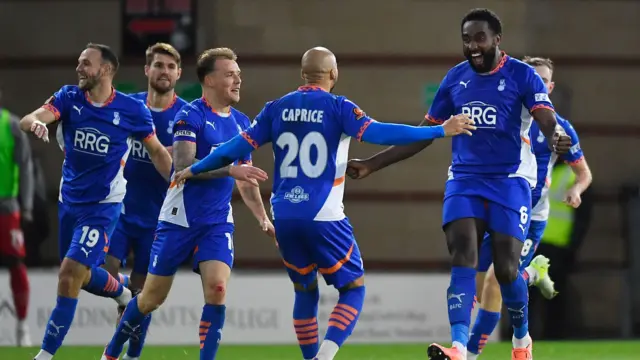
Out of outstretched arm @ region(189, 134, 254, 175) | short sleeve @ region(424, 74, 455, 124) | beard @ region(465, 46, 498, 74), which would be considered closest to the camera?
outstretched arm @ region(189, 134, 254, 175)

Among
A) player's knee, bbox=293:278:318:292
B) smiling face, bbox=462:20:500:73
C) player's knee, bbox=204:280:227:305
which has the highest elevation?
smiling face, bbox=462:20:500:73

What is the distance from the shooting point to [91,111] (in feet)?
29.6

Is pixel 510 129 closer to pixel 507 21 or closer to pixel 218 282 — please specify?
pixel 218 282

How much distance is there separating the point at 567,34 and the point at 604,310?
3102mm

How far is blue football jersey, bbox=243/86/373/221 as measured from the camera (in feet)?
24.3

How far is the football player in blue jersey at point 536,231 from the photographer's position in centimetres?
903

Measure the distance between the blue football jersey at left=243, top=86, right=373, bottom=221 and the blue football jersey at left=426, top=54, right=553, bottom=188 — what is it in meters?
0.97

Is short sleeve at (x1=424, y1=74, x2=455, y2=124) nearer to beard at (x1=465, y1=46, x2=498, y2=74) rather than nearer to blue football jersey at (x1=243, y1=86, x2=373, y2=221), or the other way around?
beard at (x1=465, y1=46, x2=498, y2=74)

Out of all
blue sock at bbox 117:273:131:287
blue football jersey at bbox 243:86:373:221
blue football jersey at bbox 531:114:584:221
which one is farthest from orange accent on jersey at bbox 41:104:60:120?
blue football jersey at bbox 531:114:584:221

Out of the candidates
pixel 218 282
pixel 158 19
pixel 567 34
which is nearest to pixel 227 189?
pixel 218 282

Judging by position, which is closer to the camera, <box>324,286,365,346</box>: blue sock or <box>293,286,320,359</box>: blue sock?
<box>324,286,365,346</box>: blue sock

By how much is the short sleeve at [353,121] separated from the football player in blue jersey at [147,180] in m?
2.46

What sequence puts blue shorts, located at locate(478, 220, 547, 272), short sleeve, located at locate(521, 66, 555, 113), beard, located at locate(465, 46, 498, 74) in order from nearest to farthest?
short sleeve, located at locate(521, 66, 555, 113), beard, located at locate(465, 46, 498, 74), blue shorts, located at locate(478, 220, 547, 272)

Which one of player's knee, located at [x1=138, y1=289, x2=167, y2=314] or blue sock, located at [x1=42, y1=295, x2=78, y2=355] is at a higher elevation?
player's knee, located at [x1=138, y1=289, x2=167, y2=314]
